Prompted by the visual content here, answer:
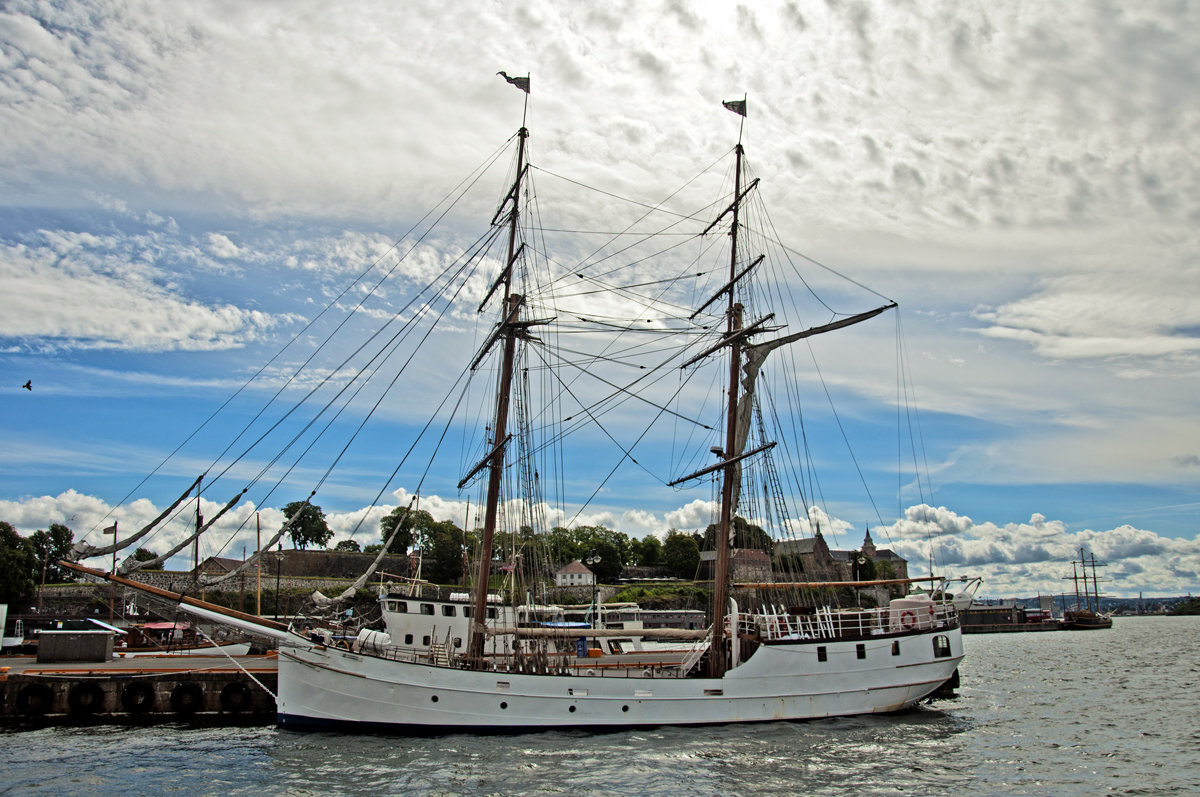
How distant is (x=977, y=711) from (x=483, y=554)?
20.7 metres

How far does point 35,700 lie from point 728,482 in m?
26.4

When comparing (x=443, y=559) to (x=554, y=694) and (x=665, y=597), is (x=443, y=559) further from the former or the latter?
(x=554, y=694)

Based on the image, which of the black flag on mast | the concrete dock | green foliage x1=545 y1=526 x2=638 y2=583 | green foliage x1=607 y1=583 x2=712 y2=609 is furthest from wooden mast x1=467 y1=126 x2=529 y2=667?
green foliage x1=545 y1=526 x2=638 y2=583

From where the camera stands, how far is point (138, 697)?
1125 inches

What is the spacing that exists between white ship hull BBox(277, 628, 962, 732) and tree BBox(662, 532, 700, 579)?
313ft

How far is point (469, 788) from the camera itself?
18.5m

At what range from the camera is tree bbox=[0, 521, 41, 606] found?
64562 mm

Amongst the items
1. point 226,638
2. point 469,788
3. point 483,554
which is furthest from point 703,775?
point 226,638

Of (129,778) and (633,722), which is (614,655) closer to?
(633,722)

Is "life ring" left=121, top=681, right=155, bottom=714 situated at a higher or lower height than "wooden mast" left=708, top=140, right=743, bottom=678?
lower

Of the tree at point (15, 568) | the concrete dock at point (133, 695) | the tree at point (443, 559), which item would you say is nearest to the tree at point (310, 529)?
the tree at point (443, 559)

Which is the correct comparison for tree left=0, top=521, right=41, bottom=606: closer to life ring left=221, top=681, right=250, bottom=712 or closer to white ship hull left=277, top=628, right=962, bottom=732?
life ring left=221, top=681, right=250, bottom=712

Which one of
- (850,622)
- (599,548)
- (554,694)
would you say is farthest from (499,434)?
(599,548)

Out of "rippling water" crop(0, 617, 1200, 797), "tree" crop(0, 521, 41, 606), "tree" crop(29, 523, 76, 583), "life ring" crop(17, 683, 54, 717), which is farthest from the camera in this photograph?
"tree" crop(29, 523, 76, 583)
